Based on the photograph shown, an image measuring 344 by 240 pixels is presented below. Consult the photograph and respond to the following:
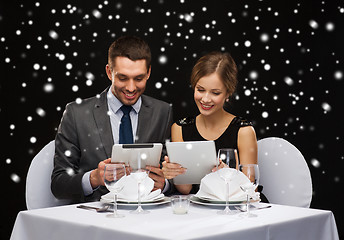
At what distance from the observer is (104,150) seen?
2.44 m

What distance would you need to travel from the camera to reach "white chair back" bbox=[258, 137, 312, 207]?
2.11m

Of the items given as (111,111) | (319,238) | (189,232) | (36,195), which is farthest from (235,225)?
(111,111)

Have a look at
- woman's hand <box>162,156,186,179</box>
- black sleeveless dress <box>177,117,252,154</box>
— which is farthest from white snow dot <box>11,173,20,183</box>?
woman's hand <box>162,156,186,179</box>

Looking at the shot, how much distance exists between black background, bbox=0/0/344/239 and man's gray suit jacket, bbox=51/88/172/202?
0.66 meters

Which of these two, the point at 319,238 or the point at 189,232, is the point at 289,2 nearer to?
the point at 319,238

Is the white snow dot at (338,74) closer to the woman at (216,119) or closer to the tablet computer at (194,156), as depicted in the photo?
the woman at (216,119)

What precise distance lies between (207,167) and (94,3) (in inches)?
70.6

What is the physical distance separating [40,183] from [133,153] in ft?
2.50

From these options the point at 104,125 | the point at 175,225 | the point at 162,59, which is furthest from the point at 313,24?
the point at 175,225

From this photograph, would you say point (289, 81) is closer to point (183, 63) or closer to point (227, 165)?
point (183, 63)

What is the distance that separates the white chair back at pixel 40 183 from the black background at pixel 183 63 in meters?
0.92

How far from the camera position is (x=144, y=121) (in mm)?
2592

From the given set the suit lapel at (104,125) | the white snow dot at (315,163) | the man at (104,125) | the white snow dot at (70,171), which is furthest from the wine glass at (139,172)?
the white snow dot at (315,163)

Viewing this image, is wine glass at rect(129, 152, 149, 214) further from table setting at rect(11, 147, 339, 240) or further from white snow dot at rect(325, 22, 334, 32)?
white snow dot at rect(325, 22, 334, 32)
